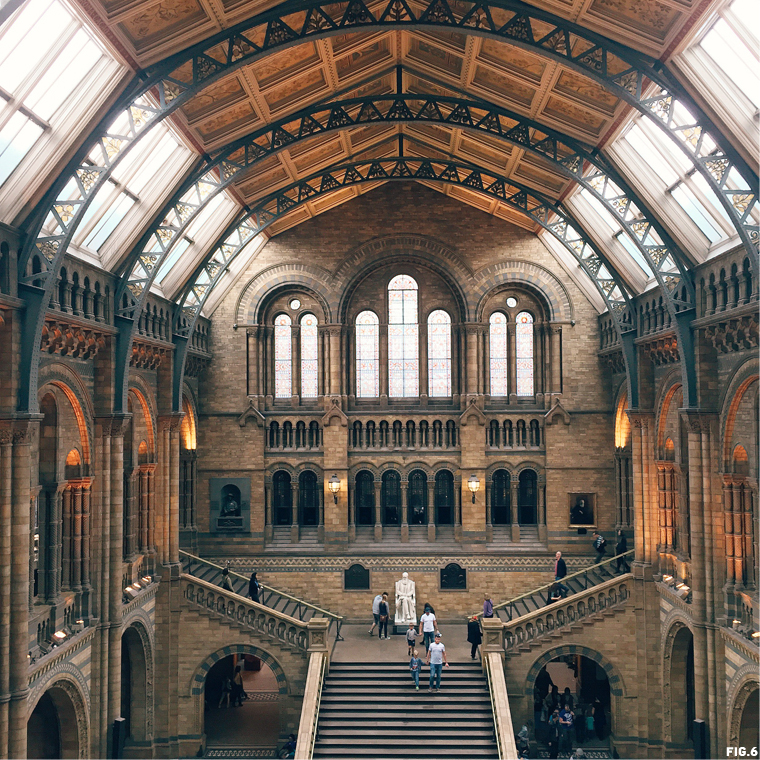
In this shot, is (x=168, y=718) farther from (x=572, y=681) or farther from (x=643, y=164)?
(x=643, y=164)

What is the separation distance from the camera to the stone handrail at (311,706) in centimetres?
2008

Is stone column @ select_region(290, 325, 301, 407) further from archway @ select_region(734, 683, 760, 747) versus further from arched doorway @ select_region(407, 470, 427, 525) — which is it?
archway @ select_region(734, 683, 760, 747)

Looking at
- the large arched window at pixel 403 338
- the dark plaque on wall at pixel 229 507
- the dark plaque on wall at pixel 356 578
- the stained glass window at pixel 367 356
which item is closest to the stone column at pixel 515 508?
the large arched window at pixel 403 338

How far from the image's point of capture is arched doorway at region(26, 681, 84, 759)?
18.6m

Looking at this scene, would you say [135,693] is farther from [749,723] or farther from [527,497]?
[749,723]

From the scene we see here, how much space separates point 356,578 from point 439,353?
9568mm

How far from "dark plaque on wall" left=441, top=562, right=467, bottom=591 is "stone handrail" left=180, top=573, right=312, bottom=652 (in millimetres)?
7076

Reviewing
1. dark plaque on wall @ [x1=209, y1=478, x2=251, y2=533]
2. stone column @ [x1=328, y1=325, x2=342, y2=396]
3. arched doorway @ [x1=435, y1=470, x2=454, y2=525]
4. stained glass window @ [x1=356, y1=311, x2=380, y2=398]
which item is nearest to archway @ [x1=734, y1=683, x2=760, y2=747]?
arched doorway @ [x1=435, y1=470, x2=454, y2=525]

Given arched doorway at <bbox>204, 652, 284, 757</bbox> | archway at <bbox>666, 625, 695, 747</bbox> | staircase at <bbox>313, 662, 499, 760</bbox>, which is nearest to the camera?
staircase at <bbox>313, 662, 499, 760</bbox>

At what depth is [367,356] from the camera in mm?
31203

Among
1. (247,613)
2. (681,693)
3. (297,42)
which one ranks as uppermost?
(297,42)

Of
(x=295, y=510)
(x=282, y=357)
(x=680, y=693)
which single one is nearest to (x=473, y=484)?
(x=295, y=510)

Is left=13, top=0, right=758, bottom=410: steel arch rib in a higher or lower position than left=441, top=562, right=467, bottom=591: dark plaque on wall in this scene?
higher

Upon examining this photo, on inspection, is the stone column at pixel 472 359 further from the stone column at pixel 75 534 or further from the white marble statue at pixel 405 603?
the stone column at pixel 75 534
